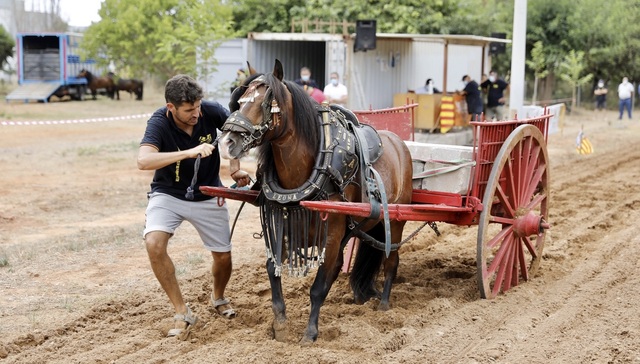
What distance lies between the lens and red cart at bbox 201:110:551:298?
22.1 ft

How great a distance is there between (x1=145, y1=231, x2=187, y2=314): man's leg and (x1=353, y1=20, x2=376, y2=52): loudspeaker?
45.6ft

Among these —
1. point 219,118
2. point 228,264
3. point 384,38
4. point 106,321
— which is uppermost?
point 384,38

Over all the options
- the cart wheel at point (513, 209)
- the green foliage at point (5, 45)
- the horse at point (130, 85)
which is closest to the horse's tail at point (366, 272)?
the cart wheel at point (513, 209)

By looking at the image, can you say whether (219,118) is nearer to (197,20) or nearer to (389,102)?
(197,20)

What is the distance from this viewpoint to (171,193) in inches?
239

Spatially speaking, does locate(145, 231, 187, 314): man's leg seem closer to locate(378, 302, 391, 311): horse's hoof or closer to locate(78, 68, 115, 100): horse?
locate(378, 302, 391, 311): horse's hoof

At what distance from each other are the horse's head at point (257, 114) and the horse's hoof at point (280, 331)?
130cm

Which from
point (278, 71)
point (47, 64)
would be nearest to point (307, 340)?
point (278, 71)

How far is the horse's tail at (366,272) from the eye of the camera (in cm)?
714

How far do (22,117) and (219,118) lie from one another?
2226 cm

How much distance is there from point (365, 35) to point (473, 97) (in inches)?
145

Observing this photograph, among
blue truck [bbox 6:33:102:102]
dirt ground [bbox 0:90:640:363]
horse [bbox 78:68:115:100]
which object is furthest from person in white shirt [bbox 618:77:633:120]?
horse [bbox 78:68:115:100]

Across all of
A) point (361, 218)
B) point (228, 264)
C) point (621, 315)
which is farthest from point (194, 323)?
point (621, 315)

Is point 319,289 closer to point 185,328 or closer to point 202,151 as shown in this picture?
point 185,328
